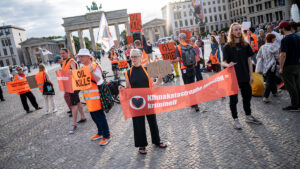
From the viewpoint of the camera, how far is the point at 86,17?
7269cm

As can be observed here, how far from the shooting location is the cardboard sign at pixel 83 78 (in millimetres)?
4137

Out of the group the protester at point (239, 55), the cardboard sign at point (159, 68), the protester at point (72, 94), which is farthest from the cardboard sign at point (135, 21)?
the protester at point (239, 55)

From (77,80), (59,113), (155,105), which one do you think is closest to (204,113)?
(155,105)

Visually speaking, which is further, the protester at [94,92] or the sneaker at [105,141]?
the sneaker at [105,141]

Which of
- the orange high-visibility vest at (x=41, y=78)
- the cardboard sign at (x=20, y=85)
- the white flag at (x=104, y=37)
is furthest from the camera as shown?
the cardboard sign at (x=20, y=85)

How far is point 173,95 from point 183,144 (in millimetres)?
977

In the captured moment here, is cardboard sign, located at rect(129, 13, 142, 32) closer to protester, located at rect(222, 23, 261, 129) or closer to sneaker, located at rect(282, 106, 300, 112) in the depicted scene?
protester, located at rect(222, 23, 261, 129)

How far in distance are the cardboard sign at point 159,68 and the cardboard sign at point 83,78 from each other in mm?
5090

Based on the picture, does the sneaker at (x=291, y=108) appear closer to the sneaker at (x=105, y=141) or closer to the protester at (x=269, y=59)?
the protester at (x=269, y=59)

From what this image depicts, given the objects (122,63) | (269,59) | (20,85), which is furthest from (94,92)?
(122,63)

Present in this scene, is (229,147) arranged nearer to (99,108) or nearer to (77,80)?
(99,108)

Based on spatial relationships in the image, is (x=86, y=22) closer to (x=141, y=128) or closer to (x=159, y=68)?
(x=159, y=68)

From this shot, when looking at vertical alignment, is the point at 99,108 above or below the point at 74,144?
above

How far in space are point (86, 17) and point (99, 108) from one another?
74.9 m
